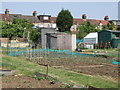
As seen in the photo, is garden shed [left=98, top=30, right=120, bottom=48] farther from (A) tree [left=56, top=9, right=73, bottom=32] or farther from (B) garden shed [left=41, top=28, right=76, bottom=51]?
(A) tree [left=56, top=9, right=73, bottom=32]

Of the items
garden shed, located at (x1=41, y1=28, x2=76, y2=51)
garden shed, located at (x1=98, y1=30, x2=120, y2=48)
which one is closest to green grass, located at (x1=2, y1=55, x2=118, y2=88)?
garden shed, located at (x1=41, y1=28, x2=76, y2=51)

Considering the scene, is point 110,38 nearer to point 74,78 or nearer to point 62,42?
point 62,42

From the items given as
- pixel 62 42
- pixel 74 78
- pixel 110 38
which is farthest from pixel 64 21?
pixel 74 78

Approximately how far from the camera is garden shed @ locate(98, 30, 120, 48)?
29.2m

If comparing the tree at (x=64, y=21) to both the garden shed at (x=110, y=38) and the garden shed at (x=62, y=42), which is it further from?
the garden shed at (x=62, y=42)

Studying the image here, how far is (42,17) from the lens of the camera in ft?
173

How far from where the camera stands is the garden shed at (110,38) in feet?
95.8

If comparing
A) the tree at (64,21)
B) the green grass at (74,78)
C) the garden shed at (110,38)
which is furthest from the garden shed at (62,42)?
the tree at (64,21)

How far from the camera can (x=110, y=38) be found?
30172 mm

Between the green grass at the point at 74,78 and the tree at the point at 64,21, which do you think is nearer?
the green grass at the point at 74,78

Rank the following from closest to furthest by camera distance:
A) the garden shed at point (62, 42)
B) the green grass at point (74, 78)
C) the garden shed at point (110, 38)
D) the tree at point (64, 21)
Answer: the green grass at point (74, 78)
the garden shed at point (62, 42)
the garden shed at point (110, 38)
the tree at point (64, 21)

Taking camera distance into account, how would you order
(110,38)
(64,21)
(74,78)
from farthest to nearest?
(64,21), (110,38), (74,78)

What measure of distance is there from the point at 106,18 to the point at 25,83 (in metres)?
58.7

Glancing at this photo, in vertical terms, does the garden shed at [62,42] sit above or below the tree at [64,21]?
below
